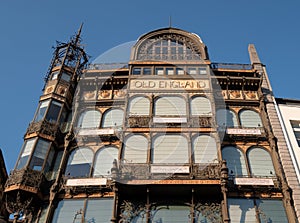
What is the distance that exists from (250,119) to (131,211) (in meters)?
12.3

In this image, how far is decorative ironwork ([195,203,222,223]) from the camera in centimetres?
2058

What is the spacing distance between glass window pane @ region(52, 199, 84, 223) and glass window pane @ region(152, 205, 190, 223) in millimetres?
4756

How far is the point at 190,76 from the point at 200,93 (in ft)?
6.40

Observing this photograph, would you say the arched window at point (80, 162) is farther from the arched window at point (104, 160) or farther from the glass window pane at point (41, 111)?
the glass window pane at point (41, 111)

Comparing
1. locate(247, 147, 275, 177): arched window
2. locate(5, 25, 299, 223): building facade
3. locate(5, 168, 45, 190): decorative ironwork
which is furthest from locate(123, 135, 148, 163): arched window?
locate(247, 147, 275, 177): arched window

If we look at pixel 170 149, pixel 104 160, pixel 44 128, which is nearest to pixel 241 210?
pixel 170 149

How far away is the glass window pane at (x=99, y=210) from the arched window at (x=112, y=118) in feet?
21.4

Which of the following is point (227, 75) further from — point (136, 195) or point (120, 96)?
point (136, 195)

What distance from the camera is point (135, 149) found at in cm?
2405

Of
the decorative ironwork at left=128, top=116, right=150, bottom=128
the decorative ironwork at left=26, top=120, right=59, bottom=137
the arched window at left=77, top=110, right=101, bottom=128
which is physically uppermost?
the arched window at left=77, top=110, right=101, bottom=128

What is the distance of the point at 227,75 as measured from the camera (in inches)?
1163

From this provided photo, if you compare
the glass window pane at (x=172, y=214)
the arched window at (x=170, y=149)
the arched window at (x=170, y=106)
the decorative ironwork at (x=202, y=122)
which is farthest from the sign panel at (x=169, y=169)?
the arched window at (x=170, y=106)

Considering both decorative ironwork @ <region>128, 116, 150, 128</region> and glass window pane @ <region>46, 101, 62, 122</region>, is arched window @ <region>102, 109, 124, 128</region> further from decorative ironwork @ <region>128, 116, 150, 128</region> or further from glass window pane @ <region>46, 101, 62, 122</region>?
glass window pane @ <region>46, 101, 62, 122</region>

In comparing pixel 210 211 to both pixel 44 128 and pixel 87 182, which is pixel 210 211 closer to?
pixel 87 182
